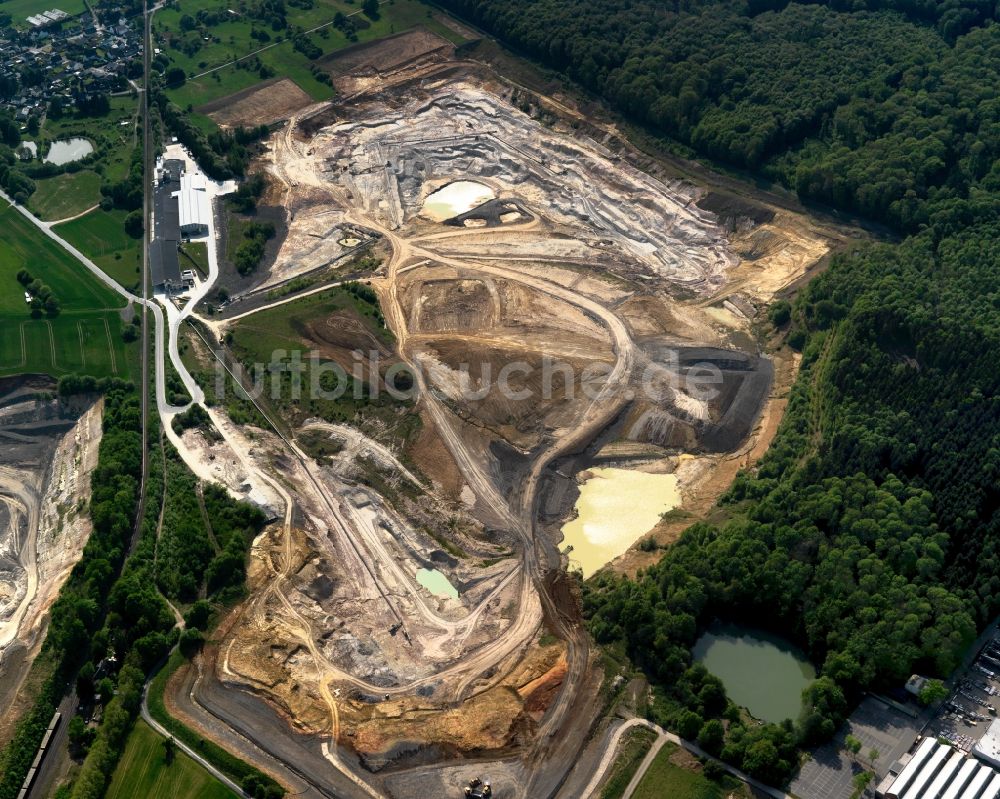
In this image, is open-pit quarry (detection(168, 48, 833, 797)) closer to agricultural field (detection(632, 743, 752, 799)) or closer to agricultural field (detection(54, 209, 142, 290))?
agricultural field (detection(632, 743, 752, 799))

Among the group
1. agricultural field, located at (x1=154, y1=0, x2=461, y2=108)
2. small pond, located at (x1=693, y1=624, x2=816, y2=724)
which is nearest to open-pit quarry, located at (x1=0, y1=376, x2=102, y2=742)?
small pond, located at (x1=693, y1=624, x2=816, y2=724)

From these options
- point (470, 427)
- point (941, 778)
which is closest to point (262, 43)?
point (470, 427)

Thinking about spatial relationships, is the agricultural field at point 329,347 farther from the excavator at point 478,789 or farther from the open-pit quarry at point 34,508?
the excavator at point 478,789

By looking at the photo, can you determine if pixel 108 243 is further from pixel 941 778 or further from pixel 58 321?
pixel 941 778

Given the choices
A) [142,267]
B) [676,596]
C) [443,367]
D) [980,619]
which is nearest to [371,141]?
[142,267]

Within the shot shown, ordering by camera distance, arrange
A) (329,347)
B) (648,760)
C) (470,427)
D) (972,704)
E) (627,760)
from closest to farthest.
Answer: (627,760), (648,760), (972,704), (470,427), (329,347)

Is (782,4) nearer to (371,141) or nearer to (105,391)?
(371,141)

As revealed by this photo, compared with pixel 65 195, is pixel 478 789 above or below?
below
